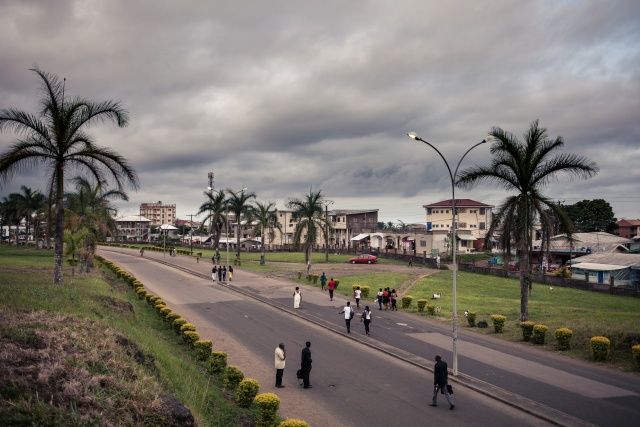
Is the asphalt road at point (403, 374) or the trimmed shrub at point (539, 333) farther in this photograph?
the trimmed shrub at point (539, 333)

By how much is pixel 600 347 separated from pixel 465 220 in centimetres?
7951

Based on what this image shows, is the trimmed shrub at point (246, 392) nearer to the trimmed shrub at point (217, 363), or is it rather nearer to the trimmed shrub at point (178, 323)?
the trimmed shrub at point (217, 363)

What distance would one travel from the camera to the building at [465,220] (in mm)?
92375

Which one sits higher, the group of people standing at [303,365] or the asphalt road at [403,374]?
the group of people standing at [303,365]

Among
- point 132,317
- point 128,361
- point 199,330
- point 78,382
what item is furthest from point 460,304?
point 78,382

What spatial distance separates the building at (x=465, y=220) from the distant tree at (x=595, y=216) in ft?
71.5

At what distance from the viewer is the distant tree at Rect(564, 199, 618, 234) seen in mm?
102188

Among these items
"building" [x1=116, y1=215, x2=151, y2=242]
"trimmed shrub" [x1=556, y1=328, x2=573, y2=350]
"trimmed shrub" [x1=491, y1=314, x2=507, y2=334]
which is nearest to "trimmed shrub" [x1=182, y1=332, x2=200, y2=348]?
"trimmed shrub" [x1=491, y1=314, x2=507, y2=334]

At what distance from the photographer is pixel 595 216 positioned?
4040 inches

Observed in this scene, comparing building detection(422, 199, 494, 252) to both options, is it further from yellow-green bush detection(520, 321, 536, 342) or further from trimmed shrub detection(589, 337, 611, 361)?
trimmed shrub detection(589, 337, 611, 361)

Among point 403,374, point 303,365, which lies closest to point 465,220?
point 403,374

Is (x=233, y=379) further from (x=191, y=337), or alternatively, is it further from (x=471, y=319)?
(x=471, y=319)

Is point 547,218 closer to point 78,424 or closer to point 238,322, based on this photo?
point 238,322

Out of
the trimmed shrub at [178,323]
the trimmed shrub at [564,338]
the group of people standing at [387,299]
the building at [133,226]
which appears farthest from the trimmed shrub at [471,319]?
the building at [133,226]
